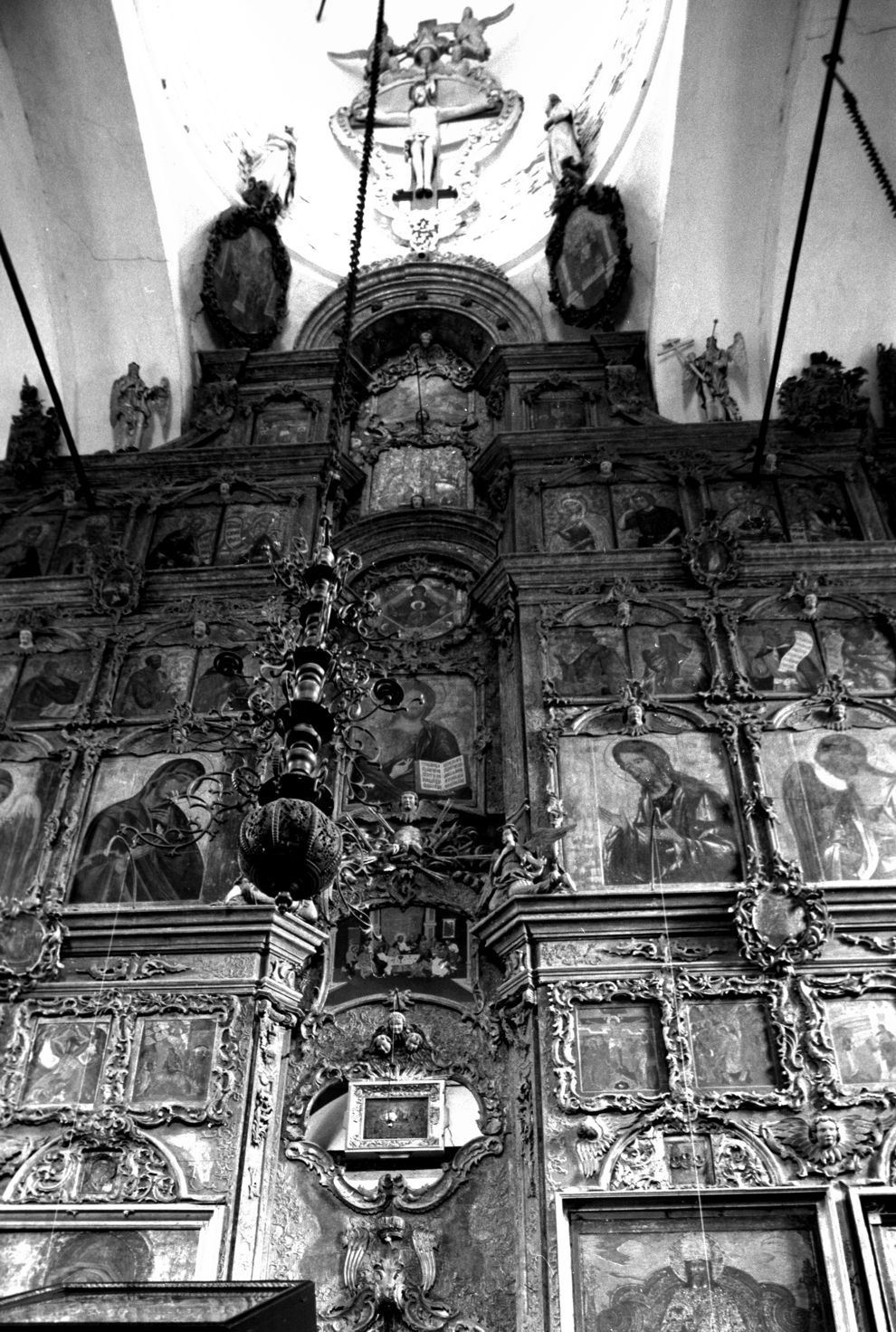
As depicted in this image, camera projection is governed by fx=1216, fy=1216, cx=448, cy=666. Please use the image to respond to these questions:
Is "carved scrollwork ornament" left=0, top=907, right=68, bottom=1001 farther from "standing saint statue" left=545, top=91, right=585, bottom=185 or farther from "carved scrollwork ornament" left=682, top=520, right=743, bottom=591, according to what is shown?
"standing saint statue" left=545, top=91, right=585, bottom=185

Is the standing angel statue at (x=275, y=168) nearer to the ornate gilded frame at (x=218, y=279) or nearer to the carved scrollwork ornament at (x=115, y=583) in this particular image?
the ornate gilded frame at (x=218, y=279)

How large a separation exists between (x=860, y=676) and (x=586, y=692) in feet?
7.02

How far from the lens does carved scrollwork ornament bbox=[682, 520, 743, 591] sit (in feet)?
33.4

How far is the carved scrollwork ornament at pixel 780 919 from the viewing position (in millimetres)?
7852

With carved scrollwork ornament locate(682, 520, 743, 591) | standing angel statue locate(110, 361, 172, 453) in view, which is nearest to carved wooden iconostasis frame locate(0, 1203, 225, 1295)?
carved scrollwork ornament locate(682, 520, 743, 591)

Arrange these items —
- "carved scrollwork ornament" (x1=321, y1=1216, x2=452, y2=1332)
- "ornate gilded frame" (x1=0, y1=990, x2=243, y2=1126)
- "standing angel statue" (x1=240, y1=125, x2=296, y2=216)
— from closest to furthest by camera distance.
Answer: "carved scrollwork ornament" (x1=321, y1=1216, x2=452, y2=1332)
"ornate gilded frame" (x1=0, y1=990, x2=243, y2=1126)
"standing angel statue" (x1=240, y1=125, x2=296, y2=216)

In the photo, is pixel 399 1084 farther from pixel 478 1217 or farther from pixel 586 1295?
pixel 586 1295

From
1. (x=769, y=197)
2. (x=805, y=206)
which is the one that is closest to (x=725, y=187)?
(x=769, y=197)

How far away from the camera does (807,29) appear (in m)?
11.0

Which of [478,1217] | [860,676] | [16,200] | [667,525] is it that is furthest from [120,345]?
[478,1217]

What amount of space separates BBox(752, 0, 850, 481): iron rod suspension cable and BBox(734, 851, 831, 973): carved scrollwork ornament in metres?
3.98

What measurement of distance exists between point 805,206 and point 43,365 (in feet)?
19.2

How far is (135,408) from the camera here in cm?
1230

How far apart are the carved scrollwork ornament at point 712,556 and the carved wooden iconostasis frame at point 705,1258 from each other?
496 centimetres
